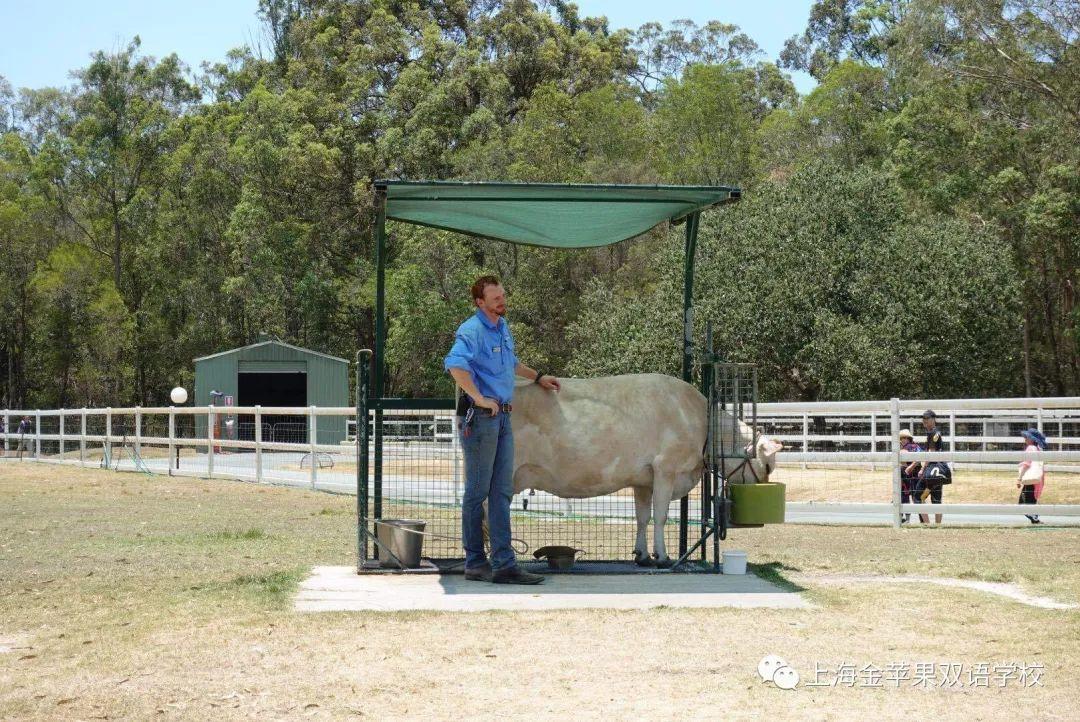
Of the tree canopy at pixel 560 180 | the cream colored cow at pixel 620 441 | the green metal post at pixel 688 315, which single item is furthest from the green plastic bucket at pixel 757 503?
the tree canopy at pixel 560 180

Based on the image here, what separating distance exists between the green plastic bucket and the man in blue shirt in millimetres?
1484

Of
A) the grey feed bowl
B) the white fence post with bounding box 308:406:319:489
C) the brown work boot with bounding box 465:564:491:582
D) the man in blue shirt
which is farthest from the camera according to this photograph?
the white fence post with bounding box 308:406:319:489

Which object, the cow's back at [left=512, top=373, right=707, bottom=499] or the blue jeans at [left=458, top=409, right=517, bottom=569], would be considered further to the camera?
the cow's back at [left=512, top=373, right=707, bottom=499]

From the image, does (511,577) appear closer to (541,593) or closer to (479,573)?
(479,573)

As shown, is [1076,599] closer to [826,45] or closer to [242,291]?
[242,291]

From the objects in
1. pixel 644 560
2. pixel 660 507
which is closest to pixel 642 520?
pixel 644 560

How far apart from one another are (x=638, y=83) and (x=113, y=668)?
220 feet

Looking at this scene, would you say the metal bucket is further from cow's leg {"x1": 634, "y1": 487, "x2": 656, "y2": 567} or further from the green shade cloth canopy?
the green shade cloth canopy

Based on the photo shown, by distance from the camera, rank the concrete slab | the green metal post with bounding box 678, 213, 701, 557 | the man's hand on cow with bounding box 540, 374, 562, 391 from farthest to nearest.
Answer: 1. the green metal post with bounding box 678, 213, 701, 557
2. the man's hand on cow with bounding box 540, 374, 562, 391
3. the concrete slab

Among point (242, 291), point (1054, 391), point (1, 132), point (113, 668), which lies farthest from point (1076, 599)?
point (1, 132)

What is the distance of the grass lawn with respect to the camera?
5035 millimetres

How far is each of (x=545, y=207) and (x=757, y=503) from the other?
2497 mm

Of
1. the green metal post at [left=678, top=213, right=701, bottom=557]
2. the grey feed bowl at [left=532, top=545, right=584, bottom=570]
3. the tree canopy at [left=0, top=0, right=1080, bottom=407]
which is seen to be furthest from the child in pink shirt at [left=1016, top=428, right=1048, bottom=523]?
the tree canopy at [left=0, top=0, right=1080, bottom=407]

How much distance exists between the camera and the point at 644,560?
351 inches
